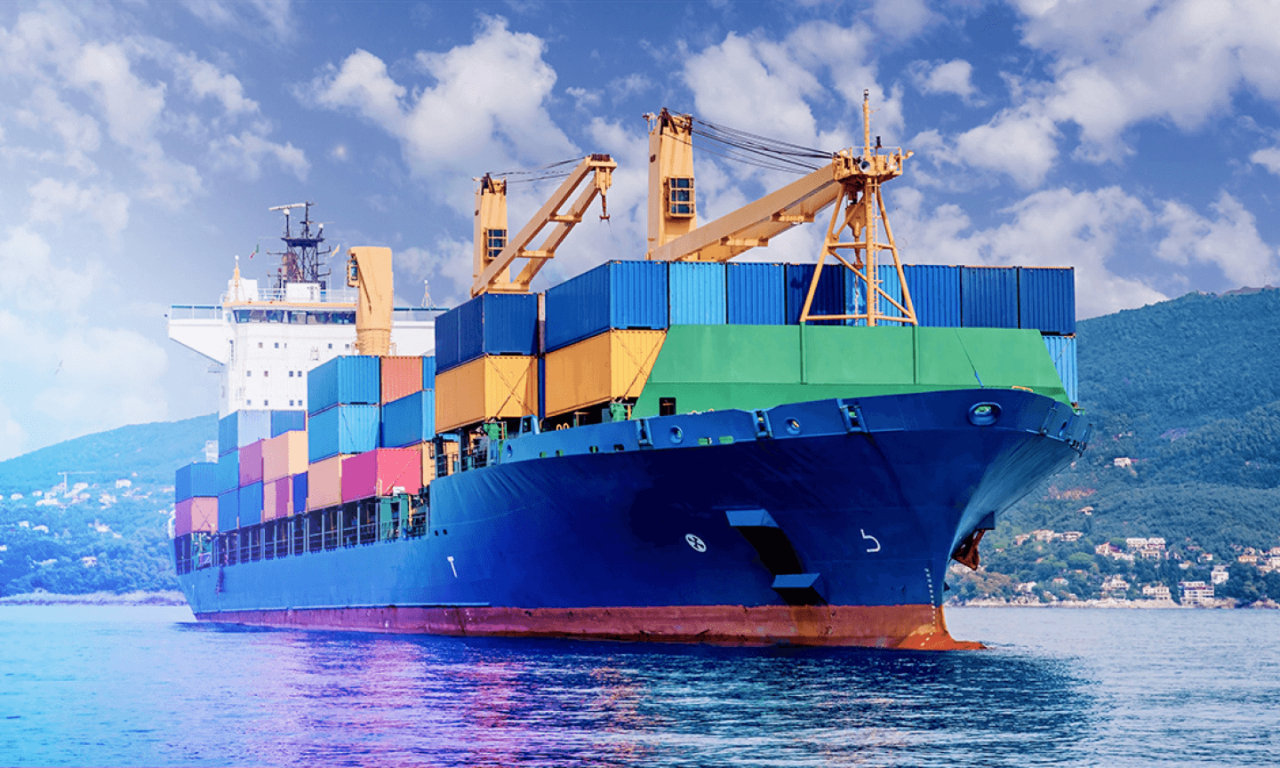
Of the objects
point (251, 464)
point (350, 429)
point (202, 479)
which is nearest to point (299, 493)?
point (350, 429)

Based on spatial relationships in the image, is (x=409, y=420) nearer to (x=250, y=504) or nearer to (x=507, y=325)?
(x=507, y=325)

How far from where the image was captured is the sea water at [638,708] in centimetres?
1723

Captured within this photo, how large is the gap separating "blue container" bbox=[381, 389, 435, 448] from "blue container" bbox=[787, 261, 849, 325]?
532 inches

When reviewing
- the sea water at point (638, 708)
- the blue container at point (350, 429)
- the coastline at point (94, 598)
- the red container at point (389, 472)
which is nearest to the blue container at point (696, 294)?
the sea water at point (638, 708)

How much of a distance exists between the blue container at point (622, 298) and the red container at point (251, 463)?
26.3 metres

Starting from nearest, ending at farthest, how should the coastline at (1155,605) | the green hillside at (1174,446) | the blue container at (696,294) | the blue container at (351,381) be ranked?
the blue container at (696,294), the blue container at (351,381), the coastline at (1155,605), the green hillside at (1174,446)

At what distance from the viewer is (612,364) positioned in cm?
3141

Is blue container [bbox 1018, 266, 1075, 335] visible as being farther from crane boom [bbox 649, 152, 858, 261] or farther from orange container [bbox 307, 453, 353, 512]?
orange container [bbox 307, 453, 353, 512]

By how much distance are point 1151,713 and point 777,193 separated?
16.1m

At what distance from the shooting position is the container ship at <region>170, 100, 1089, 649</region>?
2762 centimetres

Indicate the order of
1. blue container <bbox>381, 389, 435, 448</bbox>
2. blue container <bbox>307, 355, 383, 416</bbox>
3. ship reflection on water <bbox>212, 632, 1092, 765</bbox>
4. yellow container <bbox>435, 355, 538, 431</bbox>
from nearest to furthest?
ship reflection on water <bbox>212, 632, 1092, 765</bbox> → yellow container <bbox>435, 355, 538, 431</bbox> → blue container <bbox>381, 389, 435, 448</bbox> → blue container <bbox>307, 355, 383, 416</bbox>

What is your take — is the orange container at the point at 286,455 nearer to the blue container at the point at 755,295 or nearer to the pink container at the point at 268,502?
the pink container at the point at 268,502

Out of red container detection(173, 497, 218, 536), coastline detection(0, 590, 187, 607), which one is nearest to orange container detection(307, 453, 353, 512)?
red container detection(173, 497, 218, 536)

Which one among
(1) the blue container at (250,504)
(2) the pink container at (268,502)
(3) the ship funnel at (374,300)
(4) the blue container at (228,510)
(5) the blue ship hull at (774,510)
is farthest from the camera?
(4) the blue container at (228,510)
